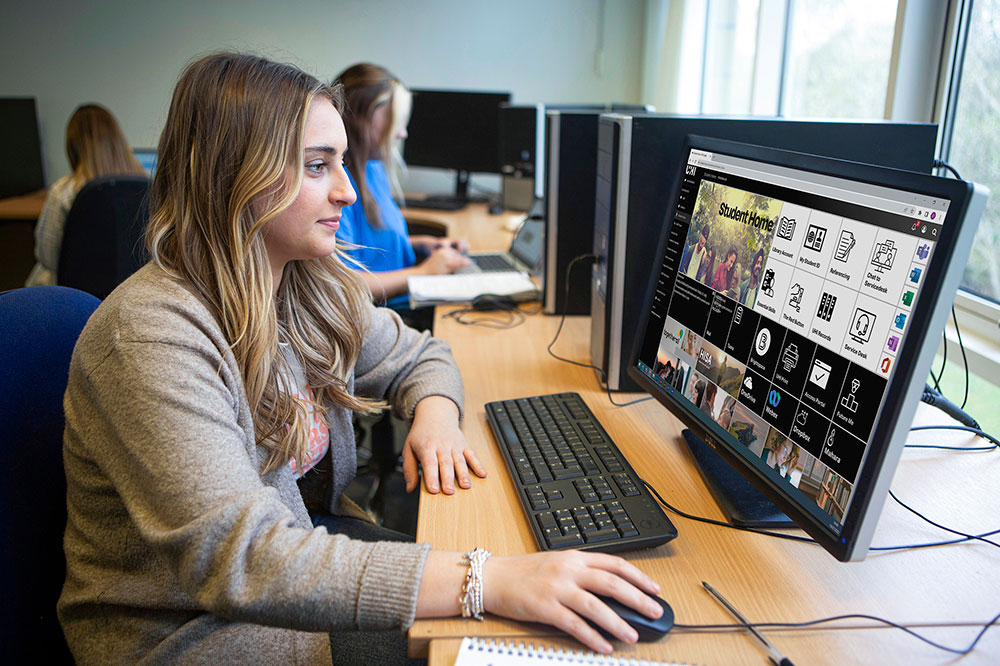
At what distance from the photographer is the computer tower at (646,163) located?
1144 millimetres

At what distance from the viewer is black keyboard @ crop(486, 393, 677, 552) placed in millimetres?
819

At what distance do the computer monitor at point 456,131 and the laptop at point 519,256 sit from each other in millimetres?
1253

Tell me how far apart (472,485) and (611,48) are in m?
3.36

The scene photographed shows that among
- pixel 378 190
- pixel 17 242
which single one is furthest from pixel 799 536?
pixel 17 242

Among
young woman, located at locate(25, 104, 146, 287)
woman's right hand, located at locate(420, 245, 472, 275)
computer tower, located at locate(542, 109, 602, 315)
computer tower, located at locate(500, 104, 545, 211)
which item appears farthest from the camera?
computer tower, located at locate(500, 104, 545, 211)

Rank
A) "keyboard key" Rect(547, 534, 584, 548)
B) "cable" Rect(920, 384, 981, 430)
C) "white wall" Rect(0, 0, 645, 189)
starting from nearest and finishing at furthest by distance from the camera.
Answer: "keyboard key" Rect(547, 534, 584, 548) → "cable" Rect(920, 384, 981, 430) → "white wall" Rect(0, 0, 645, 189)

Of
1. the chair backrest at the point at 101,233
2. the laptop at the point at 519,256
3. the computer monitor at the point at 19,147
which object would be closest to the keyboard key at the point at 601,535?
the laptop at the point at 519,256

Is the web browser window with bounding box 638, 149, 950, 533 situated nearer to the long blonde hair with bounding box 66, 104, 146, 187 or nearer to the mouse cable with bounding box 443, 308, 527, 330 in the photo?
the mouse cable with bounding box 443, 308, 527, 330

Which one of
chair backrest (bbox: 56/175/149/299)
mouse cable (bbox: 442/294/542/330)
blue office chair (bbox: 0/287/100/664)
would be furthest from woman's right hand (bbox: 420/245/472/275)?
blue office chair (bbox: 0/287/100/664)

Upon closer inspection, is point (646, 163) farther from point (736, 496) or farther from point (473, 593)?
point (473, 593)

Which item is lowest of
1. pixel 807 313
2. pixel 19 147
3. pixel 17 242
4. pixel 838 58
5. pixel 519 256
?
pixel 17 242

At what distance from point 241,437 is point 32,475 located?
1.00ft

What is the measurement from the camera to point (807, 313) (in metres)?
0.81

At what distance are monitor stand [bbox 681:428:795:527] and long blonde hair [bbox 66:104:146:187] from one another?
8.20 ft
